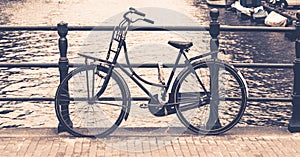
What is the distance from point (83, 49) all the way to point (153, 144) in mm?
13279

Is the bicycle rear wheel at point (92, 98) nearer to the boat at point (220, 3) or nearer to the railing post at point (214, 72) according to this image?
the railing post at point (214, 72)

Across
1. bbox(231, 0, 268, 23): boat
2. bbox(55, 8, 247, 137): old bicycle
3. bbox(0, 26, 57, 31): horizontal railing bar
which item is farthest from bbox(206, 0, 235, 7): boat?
bbox(0, 26, 57, 31): horizontal railing bar

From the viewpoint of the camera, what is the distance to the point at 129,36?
72.2ft

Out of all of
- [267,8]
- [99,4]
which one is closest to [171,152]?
[267,8]

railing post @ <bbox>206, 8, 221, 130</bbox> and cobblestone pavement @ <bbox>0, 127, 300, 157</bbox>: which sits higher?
railing post @ <bbox>206, 8, 221, 130</bbox>

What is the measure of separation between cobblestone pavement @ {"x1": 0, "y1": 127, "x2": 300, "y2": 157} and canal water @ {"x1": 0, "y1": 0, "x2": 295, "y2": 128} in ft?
11.4

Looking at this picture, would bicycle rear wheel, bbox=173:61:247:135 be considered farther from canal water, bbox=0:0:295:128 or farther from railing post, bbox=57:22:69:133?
canal water, bbox=0:0:295:128

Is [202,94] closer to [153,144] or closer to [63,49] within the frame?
Answer: [153,144]

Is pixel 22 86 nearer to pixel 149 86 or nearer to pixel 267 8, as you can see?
pixel 149 86

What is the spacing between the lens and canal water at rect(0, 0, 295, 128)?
12.8 m

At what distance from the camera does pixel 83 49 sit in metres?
20.5

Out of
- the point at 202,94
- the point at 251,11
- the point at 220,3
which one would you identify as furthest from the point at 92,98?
the point at 220,3

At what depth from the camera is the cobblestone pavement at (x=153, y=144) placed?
7.25m

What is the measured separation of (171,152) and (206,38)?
1520 centimetres
